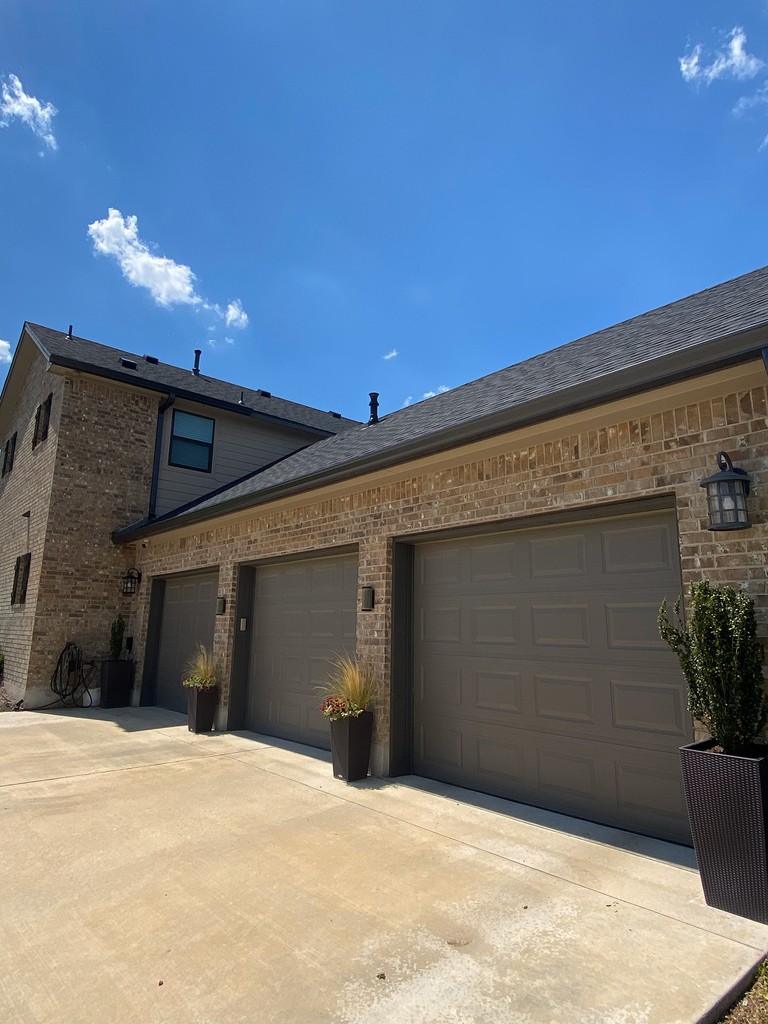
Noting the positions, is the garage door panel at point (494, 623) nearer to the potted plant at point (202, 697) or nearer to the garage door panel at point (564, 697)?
the garage door panel at point (564, 697)

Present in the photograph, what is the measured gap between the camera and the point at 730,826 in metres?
2.77

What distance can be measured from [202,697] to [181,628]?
2.60 meters

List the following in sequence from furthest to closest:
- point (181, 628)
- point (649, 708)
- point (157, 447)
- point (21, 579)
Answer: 1. point (157, 447)
2. point (21, 579)
3. point (181, 628)
4. point (649, 708)

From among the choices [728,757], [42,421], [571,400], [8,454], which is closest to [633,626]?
[728,757]

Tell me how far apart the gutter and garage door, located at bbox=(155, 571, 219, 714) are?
148 inches

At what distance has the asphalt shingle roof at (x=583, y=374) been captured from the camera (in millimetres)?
3602

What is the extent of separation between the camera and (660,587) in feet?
13.2

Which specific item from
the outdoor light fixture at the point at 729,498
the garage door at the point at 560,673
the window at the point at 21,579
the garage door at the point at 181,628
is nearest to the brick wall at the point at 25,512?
the window at the point at 21,579

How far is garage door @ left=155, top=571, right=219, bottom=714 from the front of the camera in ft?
31.0

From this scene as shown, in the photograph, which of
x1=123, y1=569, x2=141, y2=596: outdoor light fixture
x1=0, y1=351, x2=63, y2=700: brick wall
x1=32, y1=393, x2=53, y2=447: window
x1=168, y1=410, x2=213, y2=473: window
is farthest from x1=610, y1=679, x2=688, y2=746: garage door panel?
x1=32, y1=393, x2=53, y2=447: window

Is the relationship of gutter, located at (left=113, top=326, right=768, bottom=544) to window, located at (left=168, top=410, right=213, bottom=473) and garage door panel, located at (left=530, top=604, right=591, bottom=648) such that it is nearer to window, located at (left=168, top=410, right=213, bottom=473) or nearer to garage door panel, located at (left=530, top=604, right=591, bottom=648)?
garage door panel, located at (left=530, top=604, right=591, bottom=648)

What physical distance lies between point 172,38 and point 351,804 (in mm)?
10327

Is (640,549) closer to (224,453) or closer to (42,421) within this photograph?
(224,453)

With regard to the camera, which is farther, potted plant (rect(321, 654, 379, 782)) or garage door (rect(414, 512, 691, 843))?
potted plant (rect(321, 654, 379, 782))
